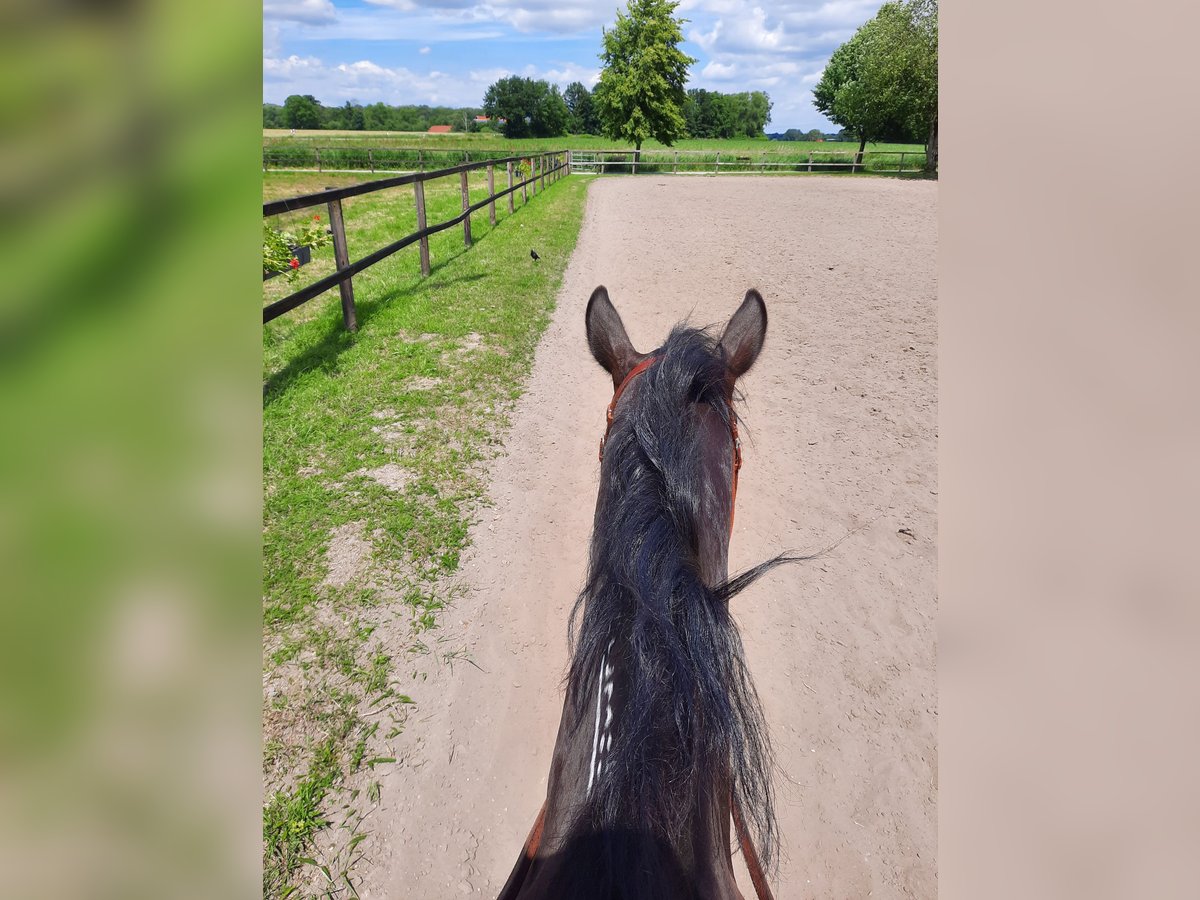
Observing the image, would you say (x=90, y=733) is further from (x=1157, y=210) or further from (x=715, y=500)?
(x=1157, y=210)

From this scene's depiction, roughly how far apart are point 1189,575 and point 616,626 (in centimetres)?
226

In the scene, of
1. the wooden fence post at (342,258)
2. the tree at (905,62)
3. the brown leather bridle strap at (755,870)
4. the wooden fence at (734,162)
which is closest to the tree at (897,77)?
the tree at (905,62)

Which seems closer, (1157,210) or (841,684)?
(1157,210)

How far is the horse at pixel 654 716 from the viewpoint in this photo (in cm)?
110

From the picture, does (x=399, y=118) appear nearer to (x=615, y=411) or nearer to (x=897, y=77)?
(x=897, y=77)

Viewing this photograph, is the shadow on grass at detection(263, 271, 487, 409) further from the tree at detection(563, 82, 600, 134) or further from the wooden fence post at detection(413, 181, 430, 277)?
the tree at detection(563, 82, 600, 134)

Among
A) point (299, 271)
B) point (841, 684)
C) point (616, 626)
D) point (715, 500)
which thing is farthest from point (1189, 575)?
point (299, 271)

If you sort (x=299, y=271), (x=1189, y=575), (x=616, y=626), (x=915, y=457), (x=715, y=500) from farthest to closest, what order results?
(x=299, y=271) → (x=915, y=457) → (x=1189, y=575) → (x=715, y=500) → (x=616, y=626)

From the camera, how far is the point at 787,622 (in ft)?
9.75

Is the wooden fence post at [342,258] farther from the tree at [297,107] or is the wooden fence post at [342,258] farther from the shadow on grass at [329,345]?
the tree at [297,107]

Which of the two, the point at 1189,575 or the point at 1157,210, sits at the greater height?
the point at 1157,210

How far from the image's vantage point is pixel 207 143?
0.29 m

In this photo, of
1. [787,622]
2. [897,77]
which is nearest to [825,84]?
[897,77]

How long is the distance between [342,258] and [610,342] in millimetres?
3976
